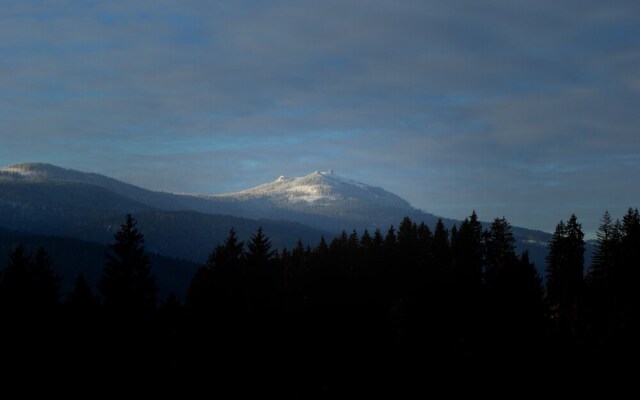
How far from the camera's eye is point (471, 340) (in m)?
68.8

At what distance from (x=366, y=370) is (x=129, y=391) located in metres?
38.1

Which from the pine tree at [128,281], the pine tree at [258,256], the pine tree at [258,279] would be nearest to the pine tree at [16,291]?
the pine tree at [128,281]

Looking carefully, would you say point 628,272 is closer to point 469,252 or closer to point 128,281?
point 469,252

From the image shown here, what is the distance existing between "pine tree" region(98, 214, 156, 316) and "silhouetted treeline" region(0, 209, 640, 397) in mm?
75

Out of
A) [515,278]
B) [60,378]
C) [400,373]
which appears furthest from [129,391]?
[515,278]

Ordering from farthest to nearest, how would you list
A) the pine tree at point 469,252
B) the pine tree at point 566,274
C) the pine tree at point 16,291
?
the pine tree at point 469,252, the pine tree at point 566,274, the pine tree at point 16,291

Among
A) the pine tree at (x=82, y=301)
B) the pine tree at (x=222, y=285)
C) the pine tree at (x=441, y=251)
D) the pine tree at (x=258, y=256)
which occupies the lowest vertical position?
the pine tree at (x=82, y=301)

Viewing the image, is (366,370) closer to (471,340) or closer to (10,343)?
(471,340)

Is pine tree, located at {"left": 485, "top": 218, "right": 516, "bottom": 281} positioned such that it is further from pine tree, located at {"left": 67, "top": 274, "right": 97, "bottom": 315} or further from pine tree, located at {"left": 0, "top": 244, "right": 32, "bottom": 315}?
pine tree, located at {"left": 0, "top": 244, "right": 32, "bottom": 315}

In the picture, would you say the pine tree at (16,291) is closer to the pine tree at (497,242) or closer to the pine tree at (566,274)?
the pine tree at (566,274)

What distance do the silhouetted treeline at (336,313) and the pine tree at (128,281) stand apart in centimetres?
8

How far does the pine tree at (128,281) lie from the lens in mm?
38188

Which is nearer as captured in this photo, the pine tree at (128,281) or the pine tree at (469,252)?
the pine tree at (128,281)

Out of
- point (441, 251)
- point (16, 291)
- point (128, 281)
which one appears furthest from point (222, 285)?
point (441, 251)
